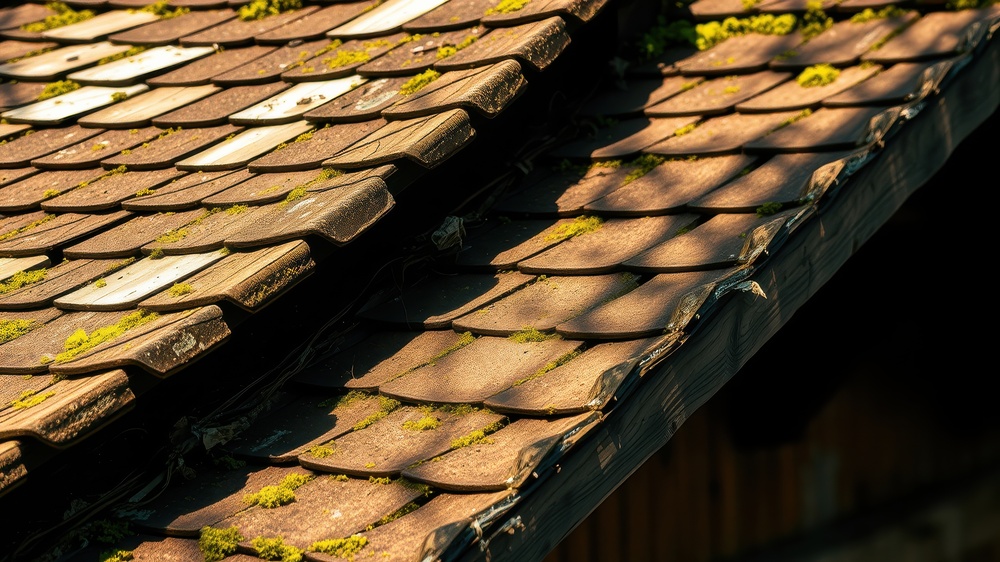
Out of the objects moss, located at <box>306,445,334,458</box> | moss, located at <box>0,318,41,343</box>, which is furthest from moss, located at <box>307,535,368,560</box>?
moss, located at <box>0,318,41,343</box>

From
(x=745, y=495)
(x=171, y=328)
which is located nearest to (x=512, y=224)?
(x=171, y=328)

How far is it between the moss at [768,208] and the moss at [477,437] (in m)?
0.77

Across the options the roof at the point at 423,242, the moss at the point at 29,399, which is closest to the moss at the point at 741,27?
the roof at the point at 423,242

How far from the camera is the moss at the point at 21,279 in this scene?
2125mm

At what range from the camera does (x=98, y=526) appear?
5.61 feet

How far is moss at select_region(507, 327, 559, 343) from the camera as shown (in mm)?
1896

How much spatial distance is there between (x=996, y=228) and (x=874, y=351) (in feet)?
2.41

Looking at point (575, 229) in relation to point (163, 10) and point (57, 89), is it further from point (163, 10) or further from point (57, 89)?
point (163, 10)

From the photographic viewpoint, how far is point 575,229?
2268mm

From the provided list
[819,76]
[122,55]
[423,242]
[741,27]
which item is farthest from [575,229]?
[122,55]

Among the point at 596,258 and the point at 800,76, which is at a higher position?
the point at 800,76

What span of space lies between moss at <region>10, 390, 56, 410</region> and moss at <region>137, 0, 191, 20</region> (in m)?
2.02

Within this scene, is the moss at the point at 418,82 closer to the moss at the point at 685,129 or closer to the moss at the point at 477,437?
the moss at the point at 685,129

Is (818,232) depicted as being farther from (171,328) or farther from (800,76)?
(171,328)
